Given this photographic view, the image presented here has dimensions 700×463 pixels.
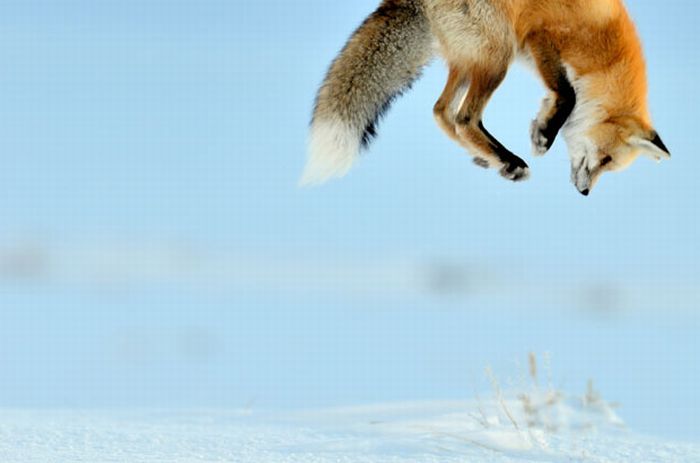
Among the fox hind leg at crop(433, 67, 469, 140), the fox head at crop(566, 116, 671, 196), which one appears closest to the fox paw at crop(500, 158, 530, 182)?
the fox hind leg at crop(433, 67, 469, 140)

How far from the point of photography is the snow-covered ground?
3.51 m

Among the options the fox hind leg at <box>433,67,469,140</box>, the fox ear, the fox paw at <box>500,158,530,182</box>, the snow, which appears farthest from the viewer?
the fox ear

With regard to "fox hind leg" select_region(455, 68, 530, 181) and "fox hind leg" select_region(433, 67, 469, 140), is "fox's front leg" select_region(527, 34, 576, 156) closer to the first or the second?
"fox hind leg" select_region(455, 68, 530, 181)

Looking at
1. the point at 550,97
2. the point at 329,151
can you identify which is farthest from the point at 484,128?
the point at 329,151

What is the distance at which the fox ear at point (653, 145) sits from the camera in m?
4.68

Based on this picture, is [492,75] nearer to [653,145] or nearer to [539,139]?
[539,139]

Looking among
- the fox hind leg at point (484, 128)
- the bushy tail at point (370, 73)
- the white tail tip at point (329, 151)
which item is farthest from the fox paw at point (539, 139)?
the white tail tip at point (329, 151)

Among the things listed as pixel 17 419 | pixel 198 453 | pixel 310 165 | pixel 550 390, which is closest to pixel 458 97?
pixel 310 165

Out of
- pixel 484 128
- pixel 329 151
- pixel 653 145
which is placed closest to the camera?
pixel 329 151

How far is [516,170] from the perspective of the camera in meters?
4.40

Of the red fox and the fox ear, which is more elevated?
the red fox

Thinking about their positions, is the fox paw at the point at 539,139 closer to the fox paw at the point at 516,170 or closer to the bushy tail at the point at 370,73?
the fox paw at the point at 516,170

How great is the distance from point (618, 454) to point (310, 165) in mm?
2028

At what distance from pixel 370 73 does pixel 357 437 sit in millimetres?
2011
